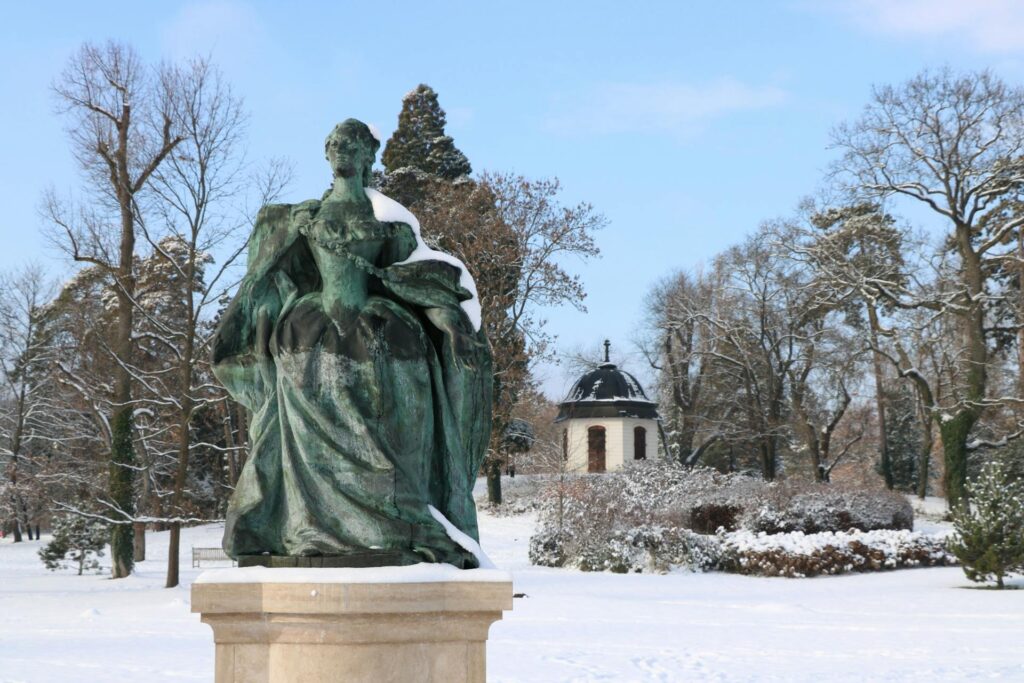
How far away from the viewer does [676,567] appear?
24.9 m

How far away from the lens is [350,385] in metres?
5.02

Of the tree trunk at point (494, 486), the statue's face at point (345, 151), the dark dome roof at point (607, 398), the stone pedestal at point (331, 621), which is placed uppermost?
the dark dome roof at point (607, 398)

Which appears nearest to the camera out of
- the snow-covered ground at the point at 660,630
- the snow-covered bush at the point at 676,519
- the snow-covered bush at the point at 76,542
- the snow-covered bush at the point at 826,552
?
the snow-covered ground at the point at 660,630

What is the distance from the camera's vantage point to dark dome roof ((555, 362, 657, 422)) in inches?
1785

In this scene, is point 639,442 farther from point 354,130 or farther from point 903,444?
point 354,130

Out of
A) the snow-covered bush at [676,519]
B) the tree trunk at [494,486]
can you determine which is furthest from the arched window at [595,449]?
the snow-covered bush at [676,519]

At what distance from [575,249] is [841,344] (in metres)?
18.0

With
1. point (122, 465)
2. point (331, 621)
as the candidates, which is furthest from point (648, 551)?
point (331, 621)

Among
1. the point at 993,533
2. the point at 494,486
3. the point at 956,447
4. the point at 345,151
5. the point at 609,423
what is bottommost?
the point at 993,533

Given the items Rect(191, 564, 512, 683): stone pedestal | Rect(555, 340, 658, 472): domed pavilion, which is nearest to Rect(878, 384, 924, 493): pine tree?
Rect(555, 340, 658, 472): domed pavilion

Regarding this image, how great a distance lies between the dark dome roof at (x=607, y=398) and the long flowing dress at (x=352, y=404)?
40.1 m

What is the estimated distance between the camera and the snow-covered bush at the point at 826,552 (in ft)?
78.8

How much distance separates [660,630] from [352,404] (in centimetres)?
1128

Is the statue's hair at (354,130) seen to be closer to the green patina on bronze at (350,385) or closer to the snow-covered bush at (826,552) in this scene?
the green patina on bronze at (350,385)
